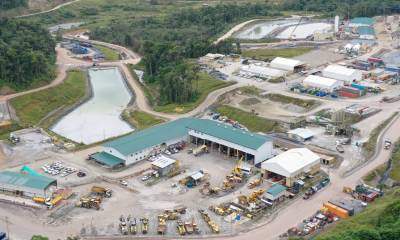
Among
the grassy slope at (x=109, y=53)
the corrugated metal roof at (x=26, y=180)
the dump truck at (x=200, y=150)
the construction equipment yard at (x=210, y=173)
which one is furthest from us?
the grassy slope at (x=109, y=53)

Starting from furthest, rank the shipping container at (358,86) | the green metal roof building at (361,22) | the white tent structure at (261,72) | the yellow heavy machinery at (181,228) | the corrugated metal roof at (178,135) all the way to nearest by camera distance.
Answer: the green metal roof building at (361,22) → the white tent structure at (261,72) → the shipping container at (358,86) → the corrugated metal roof at (178,135) → the yellow heavy machinery at (181,228)

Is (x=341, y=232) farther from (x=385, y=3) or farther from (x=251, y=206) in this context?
(x=385, y=3)

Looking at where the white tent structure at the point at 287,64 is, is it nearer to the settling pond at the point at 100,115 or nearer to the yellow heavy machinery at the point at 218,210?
the settling pond at the point at 100,115

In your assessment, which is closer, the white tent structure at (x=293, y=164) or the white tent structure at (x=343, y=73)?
the white tent structure at (x=293, y=164)

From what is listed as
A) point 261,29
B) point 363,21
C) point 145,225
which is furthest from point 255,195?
point 261,29

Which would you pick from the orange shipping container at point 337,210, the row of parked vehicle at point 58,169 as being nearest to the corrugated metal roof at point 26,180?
the row of parked vehicle at point 58,169

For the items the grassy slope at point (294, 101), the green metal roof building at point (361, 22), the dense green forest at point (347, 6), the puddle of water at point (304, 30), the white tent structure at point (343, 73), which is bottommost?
the grassy slope at point (294, 101)

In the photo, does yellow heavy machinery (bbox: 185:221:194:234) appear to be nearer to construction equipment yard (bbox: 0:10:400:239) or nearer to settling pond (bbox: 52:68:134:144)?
construction equipment yard (bbox: 0:10:400:239)

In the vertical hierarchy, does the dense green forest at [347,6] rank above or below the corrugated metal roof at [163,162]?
above
